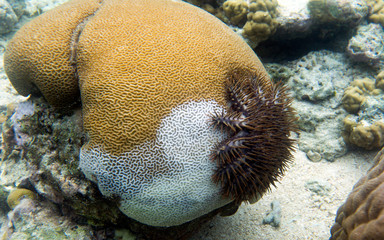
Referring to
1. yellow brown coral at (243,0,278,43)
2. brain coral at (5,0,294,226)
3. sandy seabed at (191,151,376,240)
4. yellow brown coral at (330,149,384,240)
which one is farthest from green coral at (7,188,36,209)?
yellow brown coral at (243,0,278,43)

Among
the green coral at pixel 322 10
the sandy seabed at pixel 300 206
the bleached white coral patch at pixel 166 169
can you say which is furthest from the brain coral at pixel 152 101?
the green coral at pixel 322 10

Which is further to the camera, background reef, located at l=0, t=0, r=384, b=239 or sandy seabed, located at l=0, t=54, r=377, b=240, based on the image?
sandy seabed, located at l=0, t=54, r=377, b=240

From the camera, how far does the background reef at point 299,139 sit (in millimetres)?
2486

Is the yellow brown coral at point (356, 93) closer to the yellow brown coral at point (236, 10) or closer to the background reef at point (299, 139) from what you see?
the background reef at point (299, 139)

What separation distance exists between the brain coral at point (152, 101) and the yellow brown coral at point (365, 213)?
0.77 meters

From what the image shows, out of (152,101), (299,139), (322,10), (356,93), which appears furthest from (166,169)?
(322,10)

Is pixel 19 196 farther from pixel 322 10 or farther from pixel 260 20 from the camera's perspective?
pixel 322 10

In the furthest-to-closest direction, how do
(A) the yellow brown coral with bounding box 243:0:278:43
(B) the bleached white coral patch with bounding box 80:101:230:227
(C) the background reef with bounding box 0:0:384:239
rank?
(A) the yellow brown coral with bounding box 243:0:278:43 → (C) the background reef with bounding box 0:0:384:239 → (B) the bleached white coral patch with bounding box 80:101:230:227

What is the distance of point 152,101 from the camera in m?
2.16

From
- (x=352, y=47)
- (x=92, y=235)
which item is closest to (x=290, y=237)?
(x=92, y=235)

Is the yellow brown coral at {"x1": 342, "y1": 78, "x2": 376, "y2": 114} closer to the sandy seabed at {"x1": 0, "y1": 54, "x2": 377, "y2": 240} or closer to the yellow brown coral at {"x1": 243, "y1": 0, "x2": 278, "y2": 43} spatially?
the sandy seabed at {"x1": 0, "y1": 54, "x2": 377, "y2": 240}

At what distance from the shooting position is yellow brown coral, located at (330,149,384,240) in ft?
5.59

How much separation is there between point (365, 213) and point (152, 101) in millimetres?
2235

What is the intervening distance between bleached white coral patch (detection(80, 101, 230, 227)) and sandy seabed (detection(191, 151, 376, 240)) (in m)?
1.29
